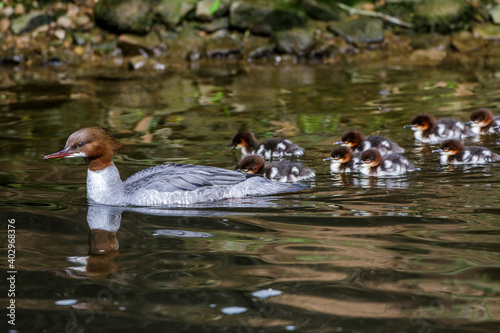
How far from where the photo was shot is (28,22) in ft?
46.1

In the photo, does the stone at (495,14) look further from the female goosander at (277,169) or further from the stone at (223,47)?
the female goosander at (277,169)

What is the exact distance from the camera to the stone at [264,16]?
13656mm

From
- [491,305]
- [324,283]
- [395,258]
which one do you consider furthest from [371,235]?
[491,305]

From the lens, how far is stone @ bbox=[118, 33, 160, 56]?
13.8m

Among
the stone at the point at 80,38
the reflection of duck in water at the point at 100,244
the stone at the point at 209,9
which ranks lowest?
the reflection of duck in water at the point at 100,244

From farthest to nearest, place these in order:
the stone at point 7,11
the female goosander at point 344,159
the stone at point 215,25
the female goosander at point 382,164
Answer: the stone at point 7,11
the stone at point 215,25
the female goosander at point 344,159
the female goosander at point 382,164

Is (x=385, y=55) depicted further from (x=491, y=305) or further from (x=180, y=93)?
(x=491, y=305)

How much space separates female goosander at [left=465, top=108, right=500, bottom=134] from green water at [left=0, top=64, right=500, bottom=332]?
0.61ft

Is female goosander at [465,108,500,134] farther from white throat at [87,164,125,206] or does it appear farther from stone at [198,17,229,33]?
stone at [198,17,229,33]

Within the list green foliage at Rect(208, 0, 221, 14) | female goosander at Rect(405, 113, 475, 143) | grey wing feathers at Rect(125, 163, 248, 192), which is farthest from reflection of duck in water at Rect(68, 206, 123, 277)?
green foliage at Rect(208, 0, 221, 14)

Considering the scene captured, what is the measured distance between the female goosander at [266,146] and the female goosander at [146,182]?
1.32 metres


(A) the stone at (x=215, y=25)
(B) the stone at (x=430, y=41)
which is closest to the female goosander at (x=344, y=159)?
(B) the stone at (x=430, y=41)

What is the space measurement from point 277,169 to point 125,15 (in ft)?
26.9

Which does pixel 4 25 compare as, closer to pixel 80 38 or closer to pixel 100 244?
pixel 80 38
